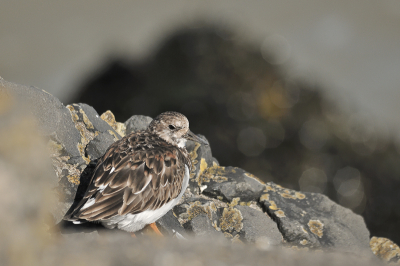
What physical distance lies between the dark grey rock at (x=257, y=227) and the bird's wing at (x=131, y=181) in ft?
5.23

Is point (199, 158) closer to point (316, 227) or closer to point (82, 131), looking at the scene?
point (82, 131)

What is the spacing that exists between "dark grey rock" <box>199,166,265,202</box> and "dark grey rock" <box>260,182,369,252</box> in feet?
0.86

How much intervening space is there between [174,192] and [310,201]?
12.1 feet

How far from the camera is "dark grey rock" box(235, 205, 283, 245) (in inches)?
276

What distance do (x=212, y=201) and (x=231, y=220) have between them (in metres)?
0.54

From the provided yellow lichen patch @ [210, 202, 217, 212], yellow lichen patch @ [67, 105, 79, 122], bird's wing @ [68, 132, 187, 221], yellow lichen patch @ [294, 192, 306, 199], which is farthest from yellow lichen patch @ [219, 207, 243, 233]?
yellow lichen patch @ [67, 105, 79, 122]

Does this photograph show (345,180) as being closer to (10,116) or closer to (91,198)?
(91,198)

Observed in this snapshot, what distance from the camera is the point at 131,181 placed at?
5703 millimetres

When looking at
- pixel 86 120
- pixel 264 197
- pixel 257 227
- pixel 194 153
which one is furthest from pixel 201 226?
pixel 86 120

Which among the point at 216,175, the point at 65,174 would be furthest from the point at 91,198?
the point at 216,175

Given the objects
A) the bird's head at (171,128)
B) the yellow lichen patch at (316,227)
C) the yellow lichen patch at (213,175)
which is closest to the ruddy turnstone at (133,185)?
the bird's head at (171,128)

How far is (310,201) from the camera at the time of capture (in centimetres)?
851

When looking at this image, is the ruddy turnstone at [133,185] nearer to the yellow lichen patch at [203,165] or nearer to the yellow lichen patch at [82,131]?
the yellow lichen patch at [82,131]

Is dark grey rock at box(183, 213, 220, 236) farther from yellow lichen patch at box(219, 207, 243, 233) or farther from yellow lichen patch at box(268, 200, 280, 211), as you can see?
yellow lichen patch at box(268, 200, 280, 211)
